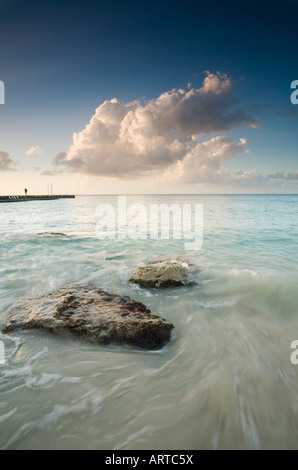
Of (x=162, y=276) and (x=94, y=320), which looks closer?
(x=94, y=320)

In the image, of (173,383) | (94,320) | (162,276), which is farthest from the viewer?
(162,276)

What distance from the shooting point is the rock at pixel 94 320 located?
359 centimetres

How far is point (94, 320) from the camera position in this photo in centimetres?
382

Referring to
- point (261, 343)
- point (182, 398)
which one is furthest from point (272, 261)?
point (182, 398)

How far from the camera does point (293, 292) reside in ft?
19.5

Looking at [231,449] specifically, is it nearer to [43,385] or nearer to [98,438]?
[98,438]

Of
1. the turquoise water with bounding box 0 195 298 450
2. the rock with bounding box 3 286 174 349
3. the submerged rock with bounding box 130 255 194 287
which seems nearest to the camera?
the turquoise water with bounding box 0 195 298 450

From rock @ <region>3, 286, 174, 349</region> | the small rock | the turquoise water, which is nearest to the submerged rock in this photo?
the small rock

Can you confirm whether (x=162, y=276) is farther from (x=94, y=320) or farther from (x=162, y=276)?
(x=94, y=320)

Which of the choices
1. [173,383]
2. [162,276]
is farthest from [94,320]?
[162,276]

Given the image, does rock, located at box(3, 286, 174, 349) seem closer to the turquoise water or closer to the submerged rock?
the turquoise water

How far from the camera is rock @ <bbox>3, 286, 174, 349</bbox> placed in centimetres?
359

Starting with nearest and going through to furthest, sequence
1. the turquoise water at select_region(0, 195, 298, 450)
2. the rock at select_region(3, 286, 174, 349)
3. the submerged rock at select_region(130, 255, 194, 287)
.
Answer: the turquoise water at select_region(0, 195, 298, 450) < the rock at select_region(3, 286, 174, 349) < the submerged rock at select_region(130, 255, 194, 287)
